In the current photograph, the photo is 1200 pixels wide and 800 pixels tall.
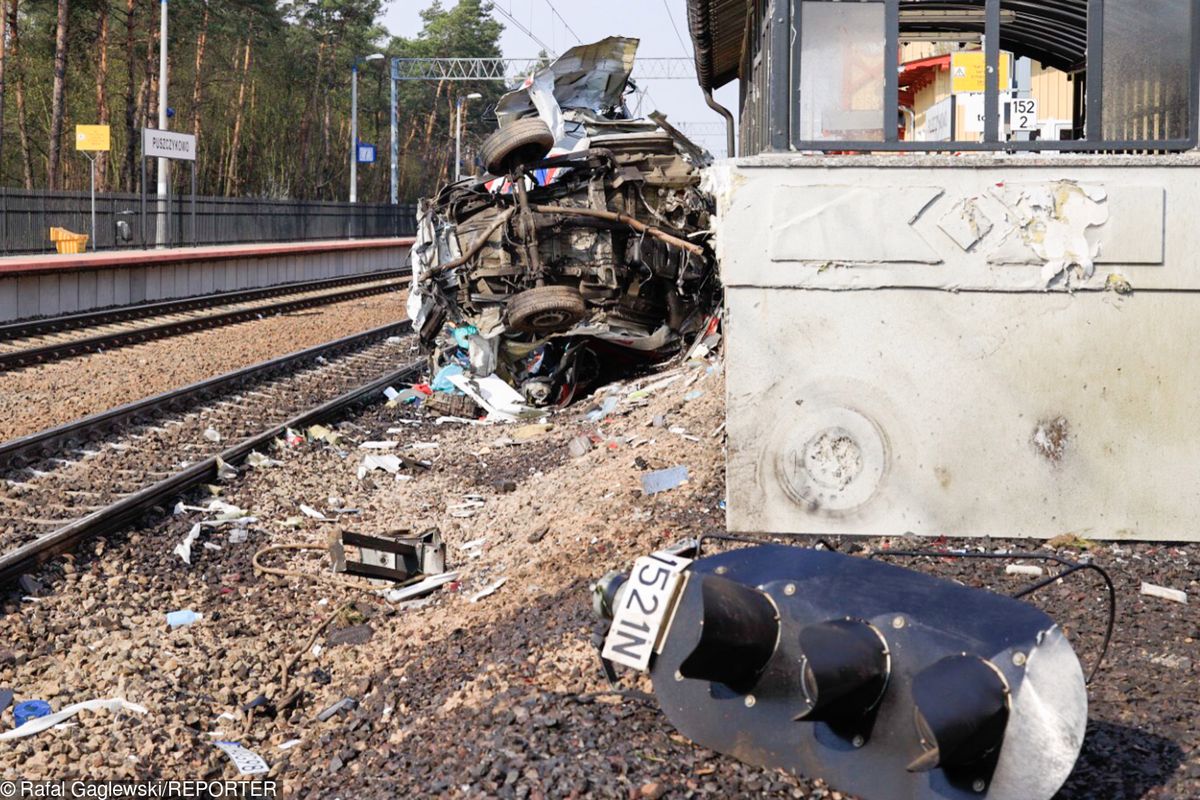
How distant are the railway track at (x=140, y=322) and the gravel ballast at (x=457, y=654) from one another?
7567 mm

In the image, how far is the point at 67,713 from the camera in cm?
556

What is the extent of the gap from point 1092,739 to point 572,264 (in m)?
9.98

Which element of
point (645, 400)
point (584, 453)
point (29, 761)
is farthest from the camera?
point (645, 400)

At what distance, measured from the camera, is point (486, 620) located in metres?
6.34

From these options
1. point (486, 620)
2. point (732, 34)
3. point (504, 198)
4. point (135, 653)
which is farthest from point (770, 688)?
point (732, 34)

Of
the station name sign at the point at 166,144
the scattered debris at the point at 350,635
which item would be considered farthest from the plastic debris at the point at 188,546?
the station name sign at the point at 166,144

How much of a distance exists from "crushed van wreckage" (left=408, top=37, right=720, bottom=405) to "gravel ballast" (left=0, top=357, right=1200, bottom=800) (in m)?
4.03

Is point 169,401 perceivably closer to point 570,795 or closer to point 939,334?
point 939,334

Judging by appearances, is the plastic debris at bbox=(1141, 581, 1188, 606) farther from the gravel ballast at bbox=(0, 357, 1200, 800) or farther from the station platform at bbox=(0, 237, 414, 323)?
the station platform at bbox=(0, 237, 414, 323)

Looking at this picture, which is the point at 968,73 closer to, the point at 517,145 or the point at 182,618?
the point at 182,618

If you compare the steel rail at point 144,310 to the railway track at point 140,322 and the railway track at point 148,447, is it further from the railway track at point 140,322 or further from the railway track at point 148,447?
the railway track at point 148,447

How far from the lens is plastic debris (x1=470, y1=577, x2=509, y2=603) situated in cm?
684

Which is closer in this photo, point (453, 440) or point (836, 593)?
point (836, 593)

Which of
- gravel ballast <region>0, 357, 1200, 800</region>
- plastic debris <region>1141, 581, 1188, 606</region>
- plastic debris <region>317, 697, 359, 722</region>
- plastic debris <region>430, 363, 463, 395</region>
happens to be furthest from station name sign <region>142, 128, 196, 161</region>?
plastic debris <region>1141, 581, 1188, 606</region>
